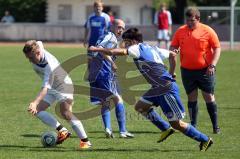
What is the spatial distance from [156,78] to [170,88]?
→ 26cm

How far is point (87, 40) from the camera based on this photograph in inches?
754

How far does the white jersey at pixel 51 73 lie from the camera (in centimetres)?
948

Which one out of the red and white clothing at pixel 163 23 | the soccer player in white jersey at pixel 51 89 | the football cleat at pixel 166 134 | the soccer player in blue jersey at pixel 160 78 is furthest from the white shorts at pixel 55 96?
the red and white clothing at pixel 163 23

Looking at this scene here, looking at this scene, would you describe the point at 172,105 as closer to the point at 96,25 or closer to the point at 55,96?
the point at 55,96

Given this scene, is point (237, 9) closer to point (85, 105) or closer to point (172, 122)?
point (85, 105)

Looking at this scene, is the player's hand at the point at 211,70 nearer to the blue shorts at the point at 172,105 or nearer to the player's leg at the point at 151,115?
the player's leg at the point at 151,115

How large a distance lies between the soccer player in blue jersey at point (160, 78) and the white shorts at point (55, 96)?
801mm

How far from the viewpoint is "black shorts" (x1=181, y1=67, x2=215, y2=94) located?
11367 mm

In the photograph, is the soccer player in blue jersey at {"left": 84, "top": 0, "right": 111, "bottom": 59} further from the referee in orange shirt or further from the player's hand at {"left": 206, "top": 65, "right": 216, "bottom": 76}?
the player's hand at {"left": 206, "top": 65, "right": 216, "bottom": 76}

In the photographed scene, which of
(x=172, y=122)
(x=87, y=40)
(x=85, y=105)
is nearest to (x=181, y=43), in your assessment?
(x=172, y=122)

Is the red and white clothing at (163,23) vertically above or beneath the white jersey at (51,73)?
beneath

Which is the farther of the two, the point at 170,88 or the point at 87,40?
the point at 87,40

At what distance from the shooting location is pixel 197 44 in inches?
444

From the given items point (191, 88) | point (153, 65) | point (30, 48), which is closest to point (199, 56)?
point (191, 88)
